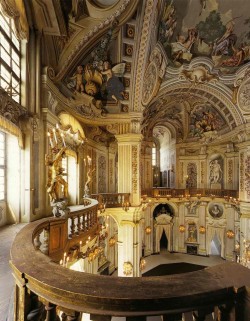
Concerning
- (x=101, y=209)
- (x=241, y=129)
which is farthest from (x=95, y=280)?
(x=241, y=129)

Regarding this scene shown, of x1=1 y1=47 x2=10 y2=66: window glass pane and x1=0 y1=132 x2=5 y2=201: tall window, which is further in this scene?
x1=0 y1=132 x2=5 y2=201: tall window

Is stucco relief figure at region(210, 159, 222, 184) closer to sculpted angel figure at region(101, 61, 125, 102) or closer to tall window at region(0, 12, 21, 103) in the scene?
sculpted angel figure at region(101, 61, 125, 102)

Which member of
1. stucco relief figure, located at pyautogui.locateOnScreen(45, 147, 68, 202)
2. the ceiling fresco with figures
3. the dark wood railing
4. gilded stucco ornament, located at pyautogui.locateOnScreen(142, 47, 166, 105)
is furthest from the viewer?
the dark wood railing

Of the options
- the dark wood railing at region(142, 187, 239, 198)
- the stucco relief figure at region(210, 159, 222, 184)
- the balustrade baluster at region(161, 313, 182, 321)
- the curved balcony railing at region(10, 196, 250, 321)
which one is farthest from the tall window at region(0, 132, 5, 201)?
the stucco relief figure at region(210, 159, 222, 184)

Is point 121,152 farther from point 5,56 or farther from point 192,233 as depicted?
point 192,233

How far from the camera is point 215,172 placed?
1745cm

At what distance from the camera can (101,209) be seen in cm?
999

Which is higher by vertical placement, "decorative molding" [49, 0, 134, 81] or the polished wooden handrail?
"decorative molding" [49, 0, 134, 81]

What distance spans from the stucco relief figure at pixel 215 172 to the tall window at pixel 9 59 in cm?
1649

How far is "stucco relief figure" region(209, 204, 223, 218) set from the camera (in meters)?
16.9

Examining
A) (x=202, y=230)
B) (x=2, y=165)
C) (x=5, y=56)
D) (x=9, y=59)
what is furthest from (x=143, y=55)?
(x=202, y=230)

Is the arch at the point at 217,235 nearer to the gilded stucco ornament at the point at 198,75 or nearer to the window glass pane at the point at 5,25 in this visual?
the gilded stucco ornament at the point at 198,75

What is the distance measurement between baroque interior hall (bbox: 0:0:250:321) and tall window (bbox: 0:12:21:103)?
4 cm

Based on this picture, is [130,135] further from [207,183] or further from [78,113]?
[207,183]
